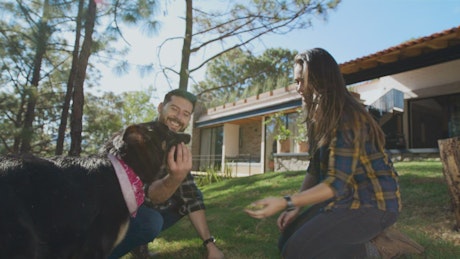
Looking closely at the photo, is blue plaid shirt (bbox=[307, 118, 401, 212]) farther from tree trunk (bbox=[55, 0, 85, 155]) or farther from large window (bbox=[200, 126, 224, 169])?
large window (bbox=[200, 126, 224, 169])

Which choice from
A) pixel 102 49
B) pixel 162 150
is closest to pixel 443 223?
pixel 162 150

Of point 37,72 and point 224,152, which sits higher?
point 37,72

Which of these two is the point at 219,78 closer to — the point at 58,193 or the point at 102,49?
the point at 102,49

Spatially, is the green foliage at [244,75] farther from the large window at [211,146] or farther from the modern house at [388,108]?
the large window at [211,146]

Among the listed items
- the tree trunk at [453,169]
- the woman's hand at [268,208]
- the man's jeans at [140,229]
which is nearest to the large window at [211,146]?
the tree trunk at [453,169]

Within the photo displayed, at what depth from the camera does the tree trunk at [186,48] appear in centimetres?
674

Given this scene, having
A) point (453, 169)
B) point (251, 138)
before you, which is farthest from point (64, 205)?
point (251, 138)

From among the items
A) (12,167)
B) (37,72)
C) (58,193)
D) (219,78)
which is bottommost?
(58,193)

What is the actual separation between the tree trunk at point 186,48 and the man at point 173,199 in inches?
149

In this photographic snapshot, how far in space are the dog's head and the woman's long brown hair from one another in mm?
1020

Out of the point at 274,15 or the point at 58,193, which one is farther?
the point at 274,15

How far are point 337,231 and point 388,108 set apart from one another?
10.4 metres

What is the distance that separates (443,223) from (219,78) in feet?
90.5

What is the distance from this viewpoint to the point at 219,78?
3028 cm
